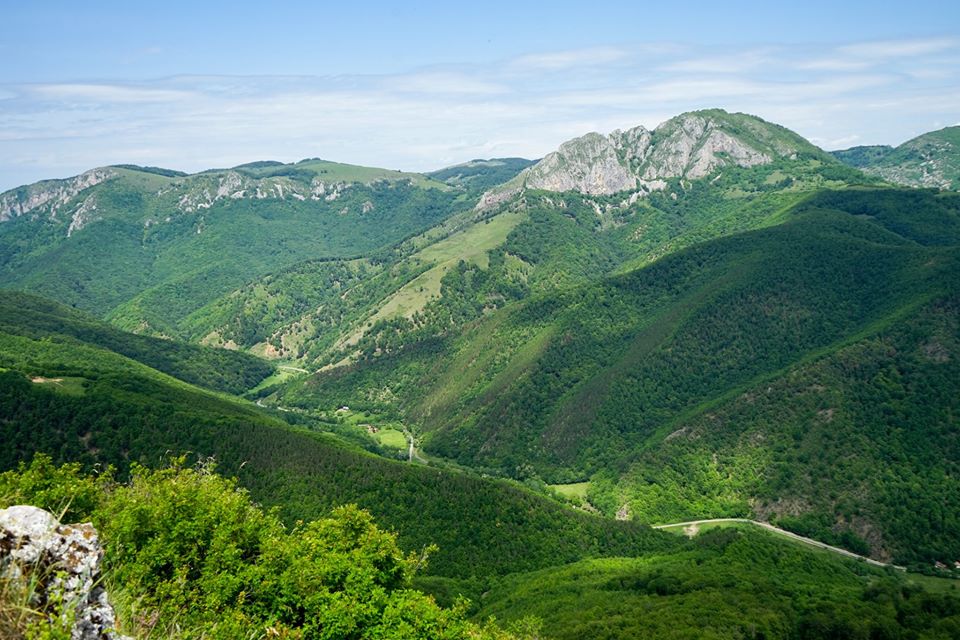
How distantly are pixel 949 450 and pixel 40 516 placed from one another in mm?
222815

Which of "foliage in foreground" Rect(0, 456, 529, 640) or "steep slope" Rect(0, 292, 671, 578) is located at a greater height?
"foliage in foreground" Rect(0, 456, 529, 640)

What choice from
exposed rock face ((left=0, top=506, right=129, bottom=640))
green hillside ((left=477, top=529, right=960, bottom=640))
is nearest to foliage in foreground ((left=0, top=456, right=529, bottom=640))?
exposed rock face ((left=0, top=506, right=129, bottom=640))

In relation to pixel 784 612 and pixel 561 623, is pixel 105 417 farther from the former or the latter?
pixel 784 612

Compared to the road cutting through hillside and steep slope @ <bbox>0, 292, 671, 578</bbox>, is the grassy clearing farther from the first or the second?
the road cutting through hillside

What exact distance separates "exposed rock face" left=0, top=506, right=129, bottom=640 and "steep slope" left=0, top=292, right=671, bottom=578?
413 feet

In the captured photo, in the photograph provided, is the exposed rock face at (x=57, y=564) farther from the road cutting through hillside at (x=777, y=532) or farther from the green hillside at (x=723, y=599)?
the road cutting through hillside at (x=777, y=532)

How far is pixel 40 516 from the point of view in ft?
67.6

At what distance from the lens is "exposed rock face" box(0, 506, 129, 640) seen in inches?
746

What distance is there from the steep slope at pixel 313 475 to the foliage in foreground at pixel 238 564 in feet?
298

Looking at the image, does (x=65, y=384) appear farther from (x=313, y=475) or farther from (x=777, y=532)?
(x=777, y=532)

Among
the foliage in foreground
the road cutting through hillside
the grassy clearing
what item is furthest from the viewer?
the grassy clearing

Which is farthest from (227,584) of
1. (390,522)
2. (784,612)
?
(390,522)

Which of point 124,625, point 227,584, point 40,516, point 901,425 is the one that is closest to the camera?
point 40,516

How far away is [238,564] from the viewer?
46219mm
